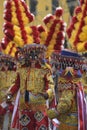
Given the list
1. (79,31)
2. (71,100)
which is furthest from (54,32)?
(71,100)

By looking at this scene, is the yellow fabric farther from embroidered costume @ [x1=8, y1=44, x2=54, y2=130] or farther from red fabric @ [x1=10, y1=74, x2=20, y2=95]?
red fabric @ [x1=10, y1=74, x2=20, y2=95]

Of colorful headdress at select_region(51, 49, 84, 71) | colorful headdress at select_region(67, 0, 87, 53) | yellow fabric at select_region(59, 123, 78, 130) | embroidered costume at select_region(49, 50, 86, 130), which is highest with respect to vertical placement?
colorful headdress at select_region(67, 0, 87, 53)

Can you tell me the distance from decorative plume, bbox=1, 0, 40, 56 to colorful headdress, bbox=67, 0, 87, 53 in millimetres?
877

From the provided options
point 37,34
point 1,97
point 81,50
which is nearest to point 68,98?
point 81,50

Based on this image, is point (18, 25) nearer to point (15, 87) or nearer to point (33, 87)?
point (15, 87)

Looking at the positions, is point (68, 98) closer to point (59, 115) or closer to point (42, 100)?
point (59, 115)

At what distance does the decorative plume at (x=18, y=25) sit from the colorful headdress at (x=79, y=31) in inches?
34.5

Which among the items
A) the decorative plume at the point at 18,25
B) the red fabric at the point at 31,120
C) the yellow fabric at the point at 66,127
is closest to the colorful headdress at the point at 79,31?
the decorative plume at the point at 18,25

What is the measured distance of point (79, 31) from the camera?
286 inches

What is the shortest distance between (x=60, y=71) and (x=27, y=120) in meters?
1.11

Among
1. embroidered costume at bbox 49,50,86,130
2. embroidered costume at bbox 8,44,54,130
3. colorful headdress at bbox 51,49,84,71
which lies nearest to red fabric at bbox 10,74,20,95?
embroidered costume at bbox 8,44,54,130

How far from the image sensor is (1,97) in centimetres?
900

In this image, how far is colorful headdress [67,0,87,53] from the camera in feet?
23.4

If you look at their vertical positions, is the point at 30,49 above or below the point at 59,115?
above
